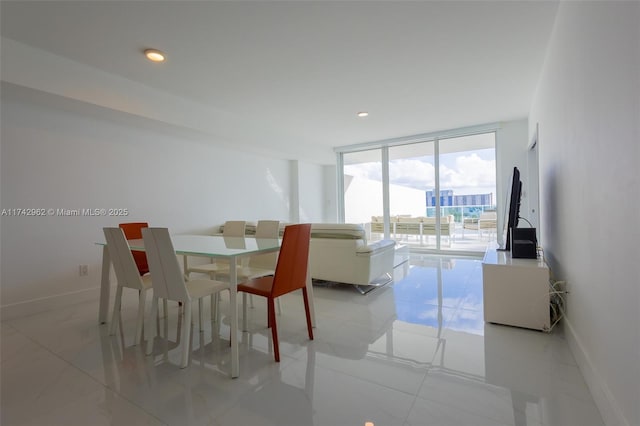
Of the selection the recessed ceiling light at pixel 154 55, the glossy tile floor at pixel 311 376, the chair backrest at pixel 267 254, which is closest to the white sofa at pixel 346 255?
the chair backrest at pixel 267 254

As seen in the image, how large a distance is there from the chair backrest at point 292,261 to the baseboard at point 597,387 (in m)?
1.72

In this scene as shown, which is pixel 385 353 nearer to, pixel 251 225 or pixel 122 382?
pixel 122 382

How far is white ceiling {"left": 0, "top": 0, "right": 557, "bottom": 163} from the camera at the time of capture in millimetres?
2248

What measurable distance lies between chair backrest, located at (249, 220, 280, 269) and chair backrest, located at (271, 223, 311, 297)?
2.71 feet

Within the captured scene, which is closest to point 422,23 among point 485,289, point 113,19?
point 485,289

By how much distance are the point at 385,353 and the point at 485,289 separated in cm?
108

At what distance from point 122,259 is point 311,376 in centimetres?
167

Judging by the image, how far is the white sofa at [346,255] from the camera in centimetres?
341

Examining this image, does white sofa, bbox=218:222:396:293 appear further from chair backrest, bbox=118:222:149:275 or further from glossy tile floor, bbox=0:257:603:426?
chair backrest, bbox=118:222:149:275

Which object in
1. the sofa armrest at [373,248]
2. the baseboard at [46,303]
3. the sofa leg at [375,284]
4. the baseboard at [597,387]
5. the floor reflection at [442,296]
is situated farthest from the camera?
the sofa leg at [375,284]

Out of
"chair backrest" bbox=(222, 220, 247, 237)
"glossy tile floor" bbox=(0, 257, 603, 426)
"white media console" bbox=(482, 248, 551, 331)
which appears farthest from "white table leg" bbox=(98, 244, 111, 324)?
"white media console" bbox=(482, 248, 551, 331)

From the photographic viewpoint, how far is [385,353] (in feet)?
6.68

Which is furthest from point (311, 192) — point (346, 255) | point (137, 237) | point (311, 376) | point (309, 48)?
point (311, 376)

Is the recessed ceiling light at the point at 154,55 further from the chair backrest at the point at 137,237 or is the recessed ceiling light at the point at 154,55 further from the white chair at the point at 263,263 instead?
the white chair at the point at 263,263
